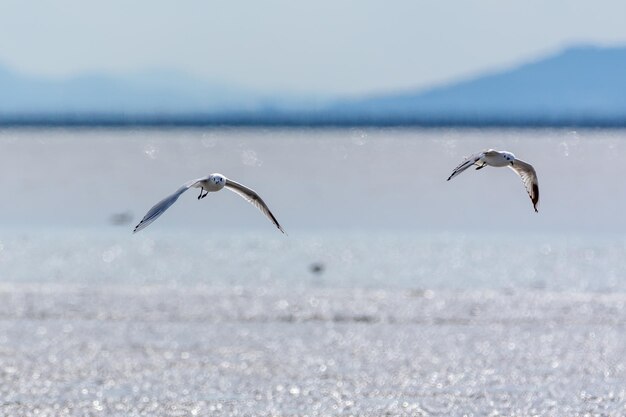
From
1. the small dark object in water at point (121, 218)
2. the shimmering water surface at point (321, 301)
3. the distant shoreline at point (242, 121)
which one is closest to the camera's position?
the shimmering water surface at point (321, 301)

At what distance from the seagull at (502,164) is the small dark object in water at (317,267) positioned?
1348 inches

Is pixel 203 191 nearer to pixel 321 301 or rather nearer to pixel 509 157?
pixel 509 157

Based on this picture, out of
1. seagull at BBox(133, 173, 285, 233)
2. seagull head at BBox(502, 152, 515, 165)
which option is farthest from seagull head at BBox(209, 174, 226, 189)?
seagull head at BBox(502, 152, 515, 165)

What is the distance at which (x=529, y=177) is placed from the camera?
9.66 m

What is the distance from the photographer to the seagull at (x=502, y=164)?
8859 mm

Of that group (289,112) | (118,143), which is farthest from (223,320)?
(289,112)

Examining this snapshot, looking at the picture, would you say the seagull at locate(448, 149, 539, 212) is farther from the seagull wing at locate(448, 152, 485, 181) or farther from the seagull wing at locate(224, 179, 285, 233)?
the seagull wing at locate(224, 179, 285, 233)

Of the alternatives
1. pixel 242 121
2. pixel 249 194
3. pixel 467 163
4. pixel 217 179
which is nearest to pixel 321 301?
pixel 249 194

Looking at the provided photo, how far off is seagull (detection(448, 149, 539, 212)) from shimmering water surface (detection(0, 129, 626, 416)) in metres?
0.81

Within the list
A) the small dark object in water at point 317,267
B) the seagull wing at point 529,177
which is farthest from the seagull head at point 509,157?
the small dark object in water at point 317,267

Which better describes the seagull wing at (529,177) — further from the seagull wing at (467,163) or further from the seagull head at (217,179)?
the seagull head at (217,179)

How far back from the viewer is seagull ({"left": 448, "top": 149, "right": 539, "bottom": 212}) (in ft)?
29.1

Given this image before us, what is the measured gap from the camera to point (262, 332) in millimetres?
31391

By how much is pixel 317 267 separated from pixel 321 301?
27.3ft
